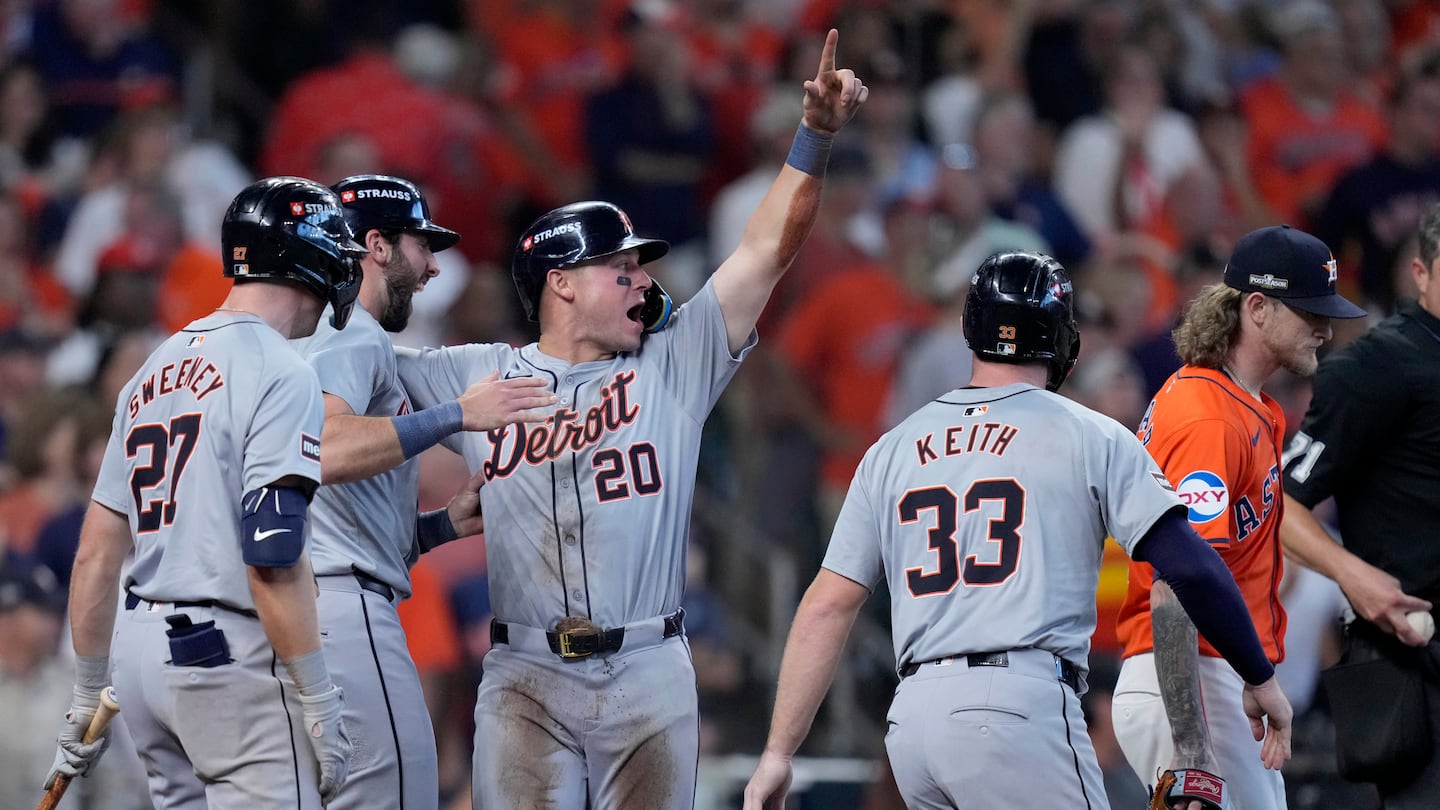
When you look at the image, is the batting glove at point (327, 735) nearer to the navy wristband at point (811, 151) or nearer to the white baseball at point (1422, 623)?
the navy wristband at point (811, 151)

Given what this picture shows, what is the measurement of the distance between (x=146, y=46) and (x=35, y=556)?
12.5ft

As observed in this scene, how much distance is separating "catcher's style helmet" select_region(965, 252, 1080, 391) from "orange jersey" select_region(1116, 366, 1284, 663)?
49cm

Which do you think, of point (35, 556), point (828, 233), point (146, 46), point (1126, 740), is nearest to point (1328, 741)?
point (1126, 740)

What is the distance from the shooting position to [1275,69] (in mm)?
12688

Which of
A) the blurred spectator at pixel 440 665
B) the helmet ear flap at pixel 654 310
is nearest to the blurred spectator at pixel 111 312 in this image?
the blurred spectator at pixel 440 665

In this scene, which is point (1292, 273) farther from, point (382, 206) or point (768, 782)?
point (382, 206)

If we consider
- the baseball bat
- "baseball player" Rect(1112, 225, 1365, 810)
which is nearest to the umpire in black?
"baseball player" Rect(1112, 225, 1365, 810)

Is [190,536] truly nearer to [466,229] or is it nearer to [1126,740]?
[1126,740]

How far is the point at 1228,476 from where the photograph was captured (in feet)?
16.5

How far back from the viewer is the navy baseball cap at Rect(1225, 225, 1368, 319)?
5312 millimetres

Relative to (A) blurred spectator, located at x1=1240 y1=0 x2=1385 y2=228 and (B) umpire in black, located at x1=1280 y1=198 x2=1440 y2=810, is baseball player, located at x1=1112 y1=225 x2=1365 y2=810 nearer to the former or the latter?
(B) umpire in black, located at x1=1280 y1=198 x2=1440 y2=810

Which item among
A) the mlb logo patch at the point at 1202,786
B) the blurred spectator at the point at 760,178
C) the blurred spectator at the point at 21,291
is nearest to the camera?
the mlb logo patch at the point at 1202,786

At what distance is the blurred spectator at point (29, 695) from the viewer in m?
8.10

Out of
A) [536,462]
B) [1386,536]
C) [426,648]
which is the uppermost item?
[536,462]
